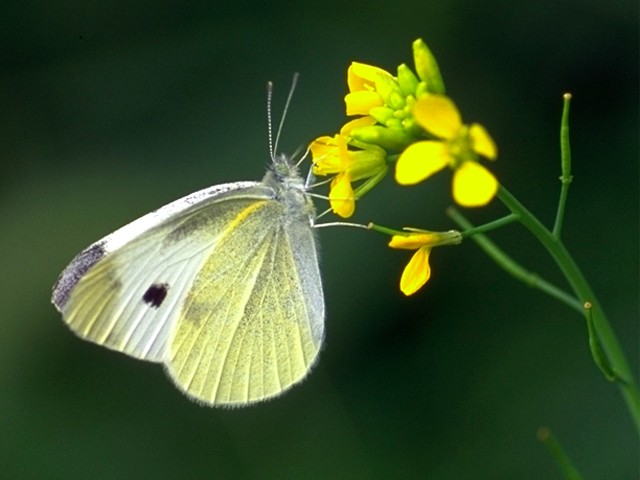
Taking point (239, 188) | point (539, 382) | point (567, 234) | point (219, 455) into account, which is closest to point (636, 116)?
point (567, 234)

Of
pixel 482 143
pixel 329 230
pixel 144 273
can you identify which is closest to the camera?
pixel 482 143

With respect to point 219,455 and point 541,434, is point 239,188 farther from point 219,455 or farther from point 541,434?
point 219,455

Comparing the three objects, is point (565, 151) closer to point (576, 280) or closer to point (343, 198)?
point (576, 280)

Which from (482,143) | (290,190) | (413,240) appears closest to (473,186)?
(482,143)

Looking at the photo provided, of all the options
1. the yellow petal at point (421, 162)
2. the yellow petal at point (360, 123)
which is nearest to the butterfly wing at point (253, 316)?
the yellow petal at point (360, 123)

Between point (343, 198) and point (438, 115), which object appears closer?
point (438, 115)

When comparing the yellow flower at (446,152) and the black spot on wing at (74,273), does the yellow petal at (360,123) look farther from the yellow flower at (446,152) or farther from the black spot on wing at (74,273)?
the black spot on wing at (74,273)
